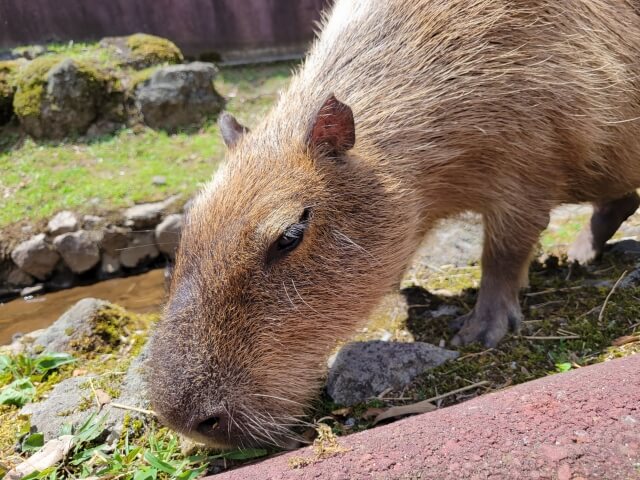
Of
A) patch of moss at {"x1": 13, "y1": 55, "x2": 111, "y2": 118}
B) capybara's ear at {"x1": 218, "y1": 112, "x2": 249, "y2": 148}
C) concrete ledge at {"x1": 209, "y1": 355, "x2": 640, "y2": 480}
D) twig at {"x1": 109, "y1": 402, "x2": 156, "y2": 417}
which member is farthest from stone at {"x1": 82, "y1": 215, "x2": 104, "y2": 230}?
concrete ledge at {"x1": 209, "y1": 355, "x2": 640, "y2": 480}

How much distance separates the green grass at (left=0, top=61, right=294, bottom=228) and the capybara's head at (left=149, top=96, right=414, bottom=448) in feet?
16.5

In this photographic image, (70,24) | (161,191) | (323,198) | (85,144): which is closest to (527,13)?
(323,198)

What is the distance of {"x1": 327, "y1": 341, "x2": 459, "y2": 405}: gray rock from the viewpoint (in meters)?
2.84

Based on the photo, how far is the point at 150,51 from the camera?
11.8 m

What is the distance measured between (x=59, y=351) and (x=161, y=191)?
508cm

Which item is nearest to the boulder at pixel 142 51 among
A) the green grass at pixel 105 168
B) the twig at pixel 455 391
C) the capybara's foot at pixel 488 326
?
the green grass at pixel 105 168

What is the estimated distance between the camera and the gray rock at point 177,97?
10664 millimetres

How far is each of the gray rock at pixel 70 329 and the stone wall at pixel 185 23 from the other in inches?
428

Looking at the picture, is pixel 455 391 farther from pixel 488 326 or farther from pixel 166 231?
pixel 166 231

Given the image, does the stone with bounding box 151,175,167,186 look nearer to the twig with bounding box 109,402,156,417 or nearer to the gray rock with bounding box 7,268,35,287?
the gray rock with bounding box 7,268,35,287

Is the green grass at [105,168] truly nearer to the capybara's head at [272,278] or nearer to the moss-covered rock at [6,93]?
the moss-covered rock at [6,93]

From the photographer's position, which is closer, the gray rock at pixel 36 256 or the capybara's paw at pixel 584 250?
the capybara's paw at pixel 584 250

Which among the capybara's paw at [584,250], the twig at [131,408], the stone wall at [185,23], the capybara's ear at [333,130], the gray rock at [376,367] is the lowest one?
the capybara's paw at [584,250]

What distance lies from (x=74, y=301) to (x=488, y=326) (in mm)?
5494
